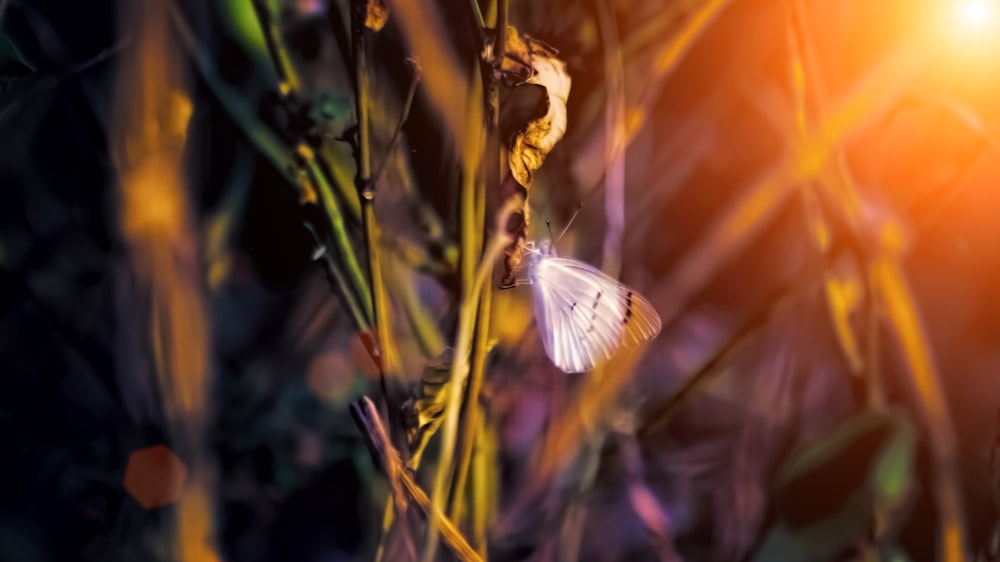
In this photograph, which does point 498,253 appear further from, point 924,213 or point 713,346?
point 924,213

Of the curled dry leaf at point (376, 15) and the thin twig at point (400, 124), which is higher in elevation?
the curled dry leaf at point (376, 15)

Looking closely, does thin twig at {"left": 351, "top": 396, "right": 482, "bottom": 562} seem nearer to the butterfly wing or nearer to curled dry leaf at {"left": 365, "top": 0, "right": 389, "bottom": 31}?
the butterfly wing

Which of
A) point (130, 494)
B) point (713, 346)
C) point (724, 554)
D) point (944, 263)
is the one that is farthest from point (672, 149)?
point (130, 494)

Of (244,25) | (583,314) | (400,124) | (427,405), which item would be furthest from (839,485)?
(244,25)

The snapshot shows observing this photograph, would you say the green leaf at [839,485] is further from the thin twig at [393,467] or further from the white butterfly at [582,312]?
the thin twig at [393,467]

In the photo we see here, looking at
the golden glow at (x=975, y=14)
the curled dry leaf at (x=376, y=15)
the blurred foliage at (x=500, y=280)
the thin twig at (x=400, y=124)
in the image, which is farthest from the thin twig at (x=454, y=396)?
the golden glow at (x=975, y=14)
